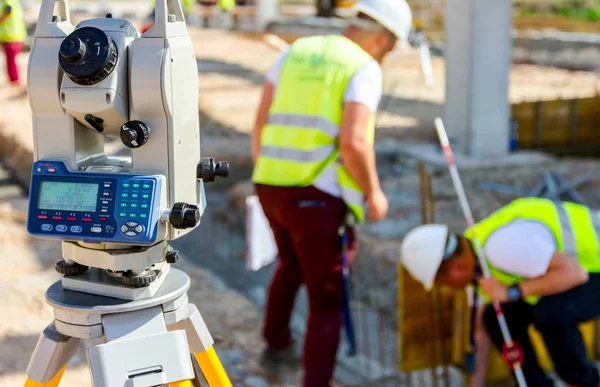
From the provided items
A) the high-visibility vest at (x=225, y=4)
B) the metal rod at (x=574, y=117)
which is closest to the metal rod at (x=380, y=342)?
the metal rod at (x=574, y=117)

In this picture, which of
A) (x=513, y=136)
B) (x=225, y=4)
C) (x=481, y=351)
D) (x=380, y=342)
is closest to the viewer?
(x=481, y=351)

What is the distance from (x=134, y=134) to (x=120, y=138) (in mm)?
79

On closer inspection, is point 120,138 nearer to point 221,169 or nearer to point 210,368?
point 221,169

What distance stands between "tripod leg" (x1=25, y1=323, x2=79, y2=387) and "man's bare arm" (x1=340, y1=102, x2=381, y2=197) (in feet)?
4.95

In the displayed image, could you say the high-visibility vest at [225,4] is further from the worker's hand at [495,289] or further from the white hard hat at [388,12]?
the worker's hand at [495,289]

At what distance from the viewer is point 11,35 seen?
1026cm

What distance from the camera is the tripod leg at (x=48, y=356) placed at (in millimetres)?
1877

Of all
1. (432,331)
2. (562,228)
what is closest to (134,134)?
(562,228)

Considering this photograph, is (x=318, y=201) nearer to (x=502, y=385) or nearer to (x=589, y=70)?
(x=502, y=385)

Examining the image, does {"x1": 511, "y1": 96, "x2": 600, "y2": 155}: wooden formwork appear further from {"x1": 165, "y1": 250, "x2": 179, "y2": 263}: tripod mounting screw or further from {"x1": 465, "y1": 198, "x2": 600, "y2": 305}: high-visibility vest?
{"x1": 165, "y1": 250, "x2": 179, "y2": 263}: tripod mounting screw

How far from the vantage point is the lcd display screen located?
1.72 metres

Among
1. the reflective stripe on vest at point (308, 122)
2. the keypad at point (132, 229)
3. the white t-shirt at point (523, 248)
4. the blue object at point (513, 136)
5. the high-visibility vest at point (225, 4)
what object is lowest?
the blue object at point (513, 136)

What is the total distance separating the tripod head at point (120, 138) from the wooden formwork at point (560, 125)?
7.40m

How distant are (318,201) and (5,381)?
54.4 inches
